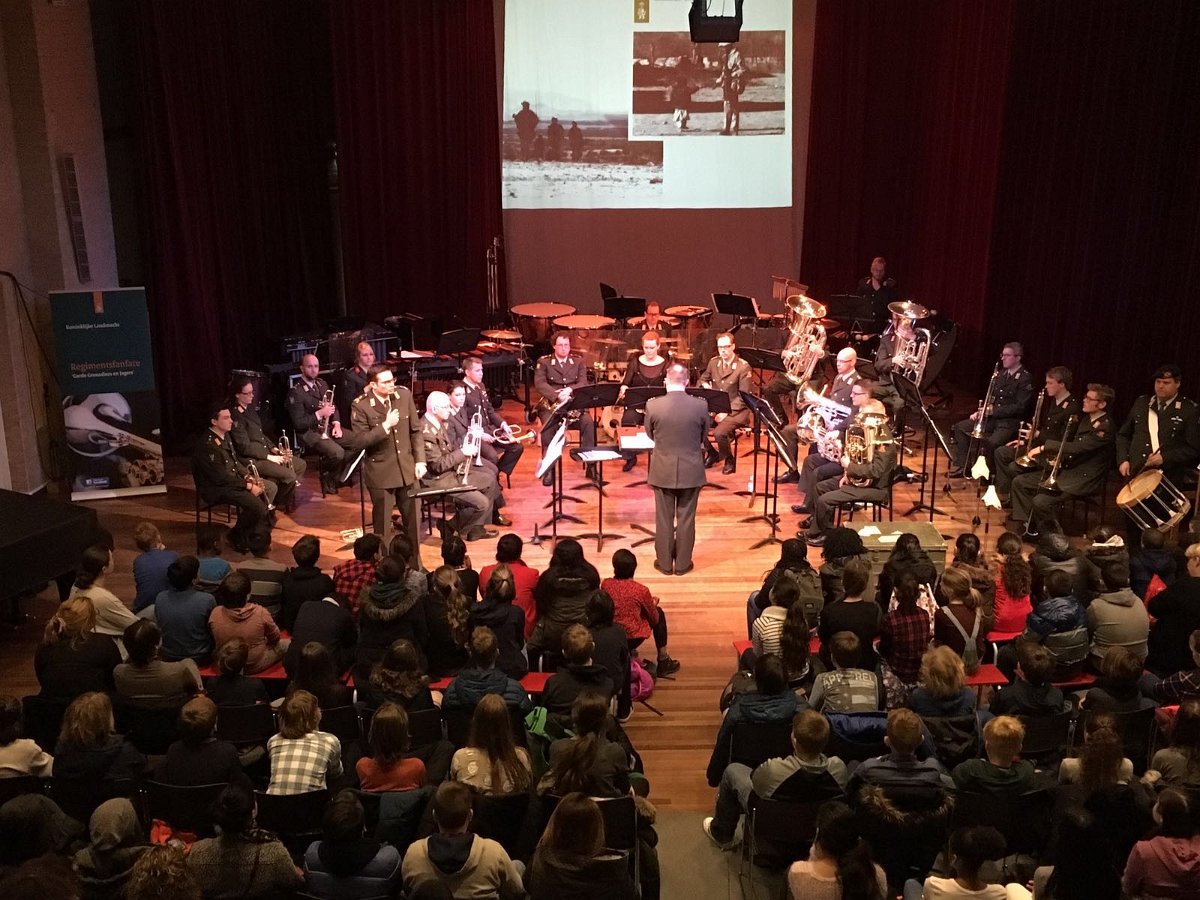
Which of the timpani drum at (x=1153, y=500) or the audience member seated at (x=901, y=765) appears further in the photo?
the timpani drum at (x=1153, y=500)

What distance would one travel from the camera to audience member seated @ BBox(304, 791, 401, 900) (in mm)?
4109

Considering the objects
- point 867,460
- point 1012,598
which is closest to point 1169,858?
point 1012,598

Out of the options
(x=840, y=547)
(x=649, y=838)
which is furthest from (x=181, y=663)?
(x=840, y=547)

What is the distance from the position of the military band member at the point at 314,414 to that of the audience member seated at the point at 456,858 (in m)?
6.35

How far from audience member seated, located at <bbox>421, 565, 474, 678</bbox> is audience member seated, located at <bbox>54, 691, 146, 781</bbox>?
66.6 inches

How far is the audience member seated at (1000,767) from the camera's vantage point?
15.7ft

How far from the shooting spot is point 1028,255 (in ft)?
40.5

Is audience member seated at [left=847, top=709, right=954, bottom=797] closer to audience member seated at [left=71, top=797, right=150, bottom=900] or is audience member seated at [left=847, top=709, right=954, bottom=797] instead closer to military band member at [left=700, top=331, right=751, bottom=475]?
audience member seated at [left=71, top=797, right=150, bottom=900]

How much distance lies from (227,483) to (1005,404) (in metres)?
6.50

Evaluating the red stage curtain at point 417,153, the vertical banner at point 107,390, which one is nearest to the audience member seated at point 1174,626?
the vertical banner at point 107,390

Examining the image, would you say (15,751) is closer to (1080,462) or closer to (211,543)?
(211,543)

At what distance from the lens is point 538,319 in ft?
Answer: 45.9

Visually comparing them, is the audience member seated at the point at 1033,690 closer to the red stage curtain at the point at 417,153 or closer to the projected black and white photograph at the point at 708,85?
the red stage curtain at the point at 417,153

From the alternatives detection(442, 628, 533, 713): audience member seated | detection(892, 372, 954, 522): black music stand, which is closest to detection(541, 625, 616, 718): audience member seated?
detection(442, 628, 533, 713): audience member seated
